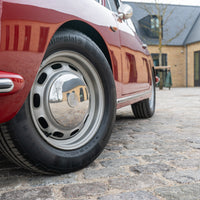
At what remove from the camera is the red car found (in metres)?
1.32

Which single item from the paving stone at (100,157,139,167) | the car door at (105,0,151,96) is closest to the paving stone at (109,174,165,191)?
the paving stone at (100,157,139,167)

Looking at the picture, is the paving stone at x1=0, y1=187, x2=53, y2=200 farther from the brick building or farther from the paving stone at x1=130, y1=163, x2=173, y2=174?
the brick building

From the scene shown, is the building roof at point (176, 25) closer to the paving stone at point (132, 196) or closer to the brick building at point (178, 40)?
the brick building at point (178, 40)

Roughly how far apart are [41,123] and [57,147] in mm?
201

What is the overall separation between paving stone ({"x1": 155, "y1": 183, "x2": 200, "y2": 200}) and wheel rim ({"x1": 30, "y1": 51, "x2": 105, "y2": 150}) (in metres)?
0.62

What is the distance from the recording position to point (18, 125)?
4.64 feet

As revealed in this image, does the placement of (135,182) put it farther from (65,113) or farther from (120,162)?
(65,113)

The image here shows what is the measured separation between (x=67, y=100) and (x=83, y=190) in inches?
23.6

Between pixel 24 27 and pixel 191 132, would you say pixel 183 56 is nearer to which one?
pixel 191 132

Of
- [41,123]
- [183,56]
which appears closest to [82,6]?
[41,123]

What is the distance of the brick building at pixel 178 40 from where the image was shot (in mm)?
21609

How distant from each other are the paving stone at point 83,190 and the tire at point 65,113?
17 cm

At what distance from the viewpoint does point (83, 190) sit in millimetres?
1473

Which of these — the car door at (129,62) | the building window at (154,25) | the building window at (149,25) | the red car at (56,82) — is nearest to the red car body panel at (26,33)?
the red car at (56,82)
